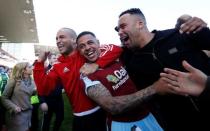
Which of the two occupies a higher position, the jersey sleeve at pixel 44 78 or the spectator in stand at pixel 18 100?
the jersey sleeve at pixel 44 78

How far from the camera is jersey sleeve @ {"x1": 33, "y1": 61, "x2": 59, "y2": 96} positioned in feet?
14.1

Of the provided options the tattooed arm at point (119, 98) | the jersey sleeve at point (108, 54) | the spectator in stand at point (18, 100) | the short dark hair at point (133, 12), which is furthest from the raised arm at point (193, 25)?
the spectator in stand at point (18, 100)

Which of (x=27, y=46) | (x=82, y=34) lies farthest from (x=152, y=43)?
(x=27, y=46)

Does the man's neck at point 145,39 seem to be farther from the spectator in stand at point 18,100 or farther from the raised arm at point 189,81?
the spectator in stand at point 18,100

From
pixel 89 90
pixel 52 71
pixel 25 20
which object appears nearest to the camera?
pixel 89 90

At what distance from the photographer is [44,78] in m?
4.41

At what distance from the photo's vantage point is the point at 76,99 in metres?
3.93

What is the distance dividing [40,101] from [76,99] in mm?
4260

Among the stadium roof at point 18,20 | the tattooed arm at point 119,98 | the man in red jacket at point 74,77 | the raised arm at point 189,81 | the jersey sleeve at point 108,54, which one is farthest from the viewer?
the stadium roof at point 18,20

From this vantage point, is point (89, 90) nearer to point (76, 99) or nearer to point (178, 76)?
point (76, 99)

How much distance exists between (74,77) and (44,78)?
59 cm

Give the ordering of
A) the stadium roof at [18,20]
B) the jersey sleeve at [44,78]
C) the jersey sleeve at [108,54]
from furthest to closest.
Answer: the stadium roof at [18,20], the jersey sleeve at [44,78], the jersey sleeve at [108,54]

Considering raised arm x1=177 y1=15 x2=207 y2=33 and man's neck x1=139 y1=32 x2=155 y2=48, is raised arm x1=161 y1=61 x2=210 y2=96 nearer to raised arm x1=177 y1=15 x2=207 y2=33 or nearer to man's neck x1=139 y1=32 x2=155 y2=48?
raised arm x1=177 y1=15 x2=207 y2=33

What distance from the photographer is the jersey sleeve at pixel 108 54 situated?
134 inches
